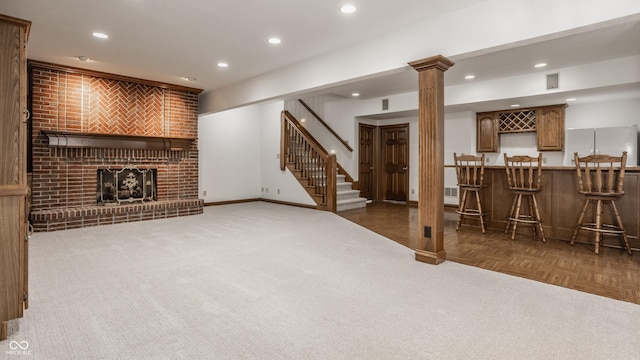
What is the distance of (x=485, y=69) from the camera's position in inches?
210

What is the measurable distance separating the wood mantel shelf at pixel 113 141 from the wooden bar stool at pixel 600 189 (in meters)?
6.62

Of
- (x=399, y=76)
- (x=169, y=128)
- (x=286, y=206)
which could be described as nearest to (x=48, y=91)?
(x=169, y=128)

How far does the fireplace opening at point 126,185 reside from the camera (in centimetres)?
600

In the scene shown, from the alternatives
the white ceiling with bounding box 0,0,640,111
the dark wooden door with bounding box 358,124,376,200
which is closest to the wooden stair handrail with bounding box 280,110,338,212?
the dark wooden door with bounding box 358,124,376,200

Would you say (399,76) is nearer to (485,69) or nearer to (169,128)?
(485,69)

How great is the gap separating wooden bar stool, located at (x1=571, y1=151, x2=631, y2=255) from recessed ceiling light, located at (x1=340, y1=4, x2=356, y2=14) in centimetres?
326

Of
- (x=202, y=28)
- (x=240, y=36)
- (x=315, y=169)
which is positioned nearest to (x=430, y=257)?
(x=240, y=36)

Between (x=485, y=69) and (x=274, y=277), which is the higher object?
(x=485, y=69)

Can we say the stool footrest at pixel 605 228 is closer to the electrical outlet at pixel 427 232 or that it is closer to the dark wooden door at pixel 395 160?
the electrical outlet at pixel 427 232

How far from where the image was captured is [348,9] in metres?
3.28

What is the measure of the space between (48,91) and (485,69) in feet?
23.3

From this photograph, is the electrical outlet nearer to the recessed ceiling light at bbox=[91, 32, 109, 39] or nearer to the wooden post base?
the wooden post base

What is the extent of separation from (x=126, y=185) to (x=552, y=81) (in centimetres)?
774

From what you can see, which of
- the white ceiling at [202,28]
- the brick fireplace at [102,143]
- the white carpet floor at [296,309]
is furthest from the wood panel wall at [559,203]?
the brick fireplace at [102,143]
